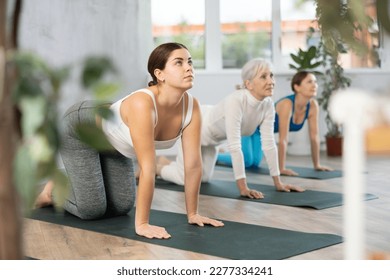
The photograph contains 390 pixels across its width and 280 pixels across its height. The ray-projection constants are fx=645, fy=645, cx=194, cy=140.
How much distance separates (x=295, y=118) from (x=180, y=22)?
2.06 metres

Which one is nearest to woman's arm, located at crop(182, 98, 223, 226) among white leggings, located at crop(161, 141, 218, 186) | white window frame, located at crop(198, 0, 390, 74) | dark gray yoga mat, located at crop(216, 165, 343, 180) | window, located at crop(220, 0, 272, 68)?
white leggings, located at crop(161, 141, 218, 186)

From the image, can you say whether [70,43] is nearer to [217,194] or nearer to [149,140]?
[217,194]

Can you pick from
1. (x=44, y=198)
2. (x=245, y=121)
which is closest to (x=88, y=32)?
(x=245, y=121)

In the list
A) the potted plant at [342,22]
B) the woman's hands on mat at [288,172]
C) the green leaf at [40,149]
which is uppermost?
the potted plant at [342,22]

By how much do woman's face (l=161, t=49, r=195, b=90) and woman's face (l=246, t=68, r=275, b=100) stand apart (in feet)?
3.79

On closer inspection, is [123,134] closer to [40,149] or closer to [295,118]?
[40,149]

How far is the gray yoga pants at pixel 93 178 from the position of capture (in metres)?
2.98

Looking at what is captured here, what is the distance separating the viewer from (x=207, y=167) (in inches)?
172

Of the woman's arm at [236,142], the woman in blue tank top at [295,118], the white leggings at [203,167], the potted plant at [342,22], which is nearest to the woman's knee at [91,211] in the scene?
the woman's arm at [236,142]

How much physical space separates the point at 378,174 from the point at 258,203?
62.9 inches

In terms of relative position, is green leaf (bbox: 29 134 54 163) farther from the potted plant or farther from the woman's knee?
the woman's knee

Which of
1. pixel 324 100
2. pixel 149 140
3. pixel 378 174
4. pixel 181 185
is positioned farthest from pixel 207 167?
pixel 324 100

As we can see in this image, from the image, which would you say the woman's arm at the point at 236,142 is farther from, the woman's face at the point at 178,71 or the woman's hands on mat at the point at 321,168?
the woman's hands on mat at the point at 321,168

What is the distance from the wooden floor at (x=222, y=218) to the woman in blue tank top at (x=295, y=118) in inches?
21.3
